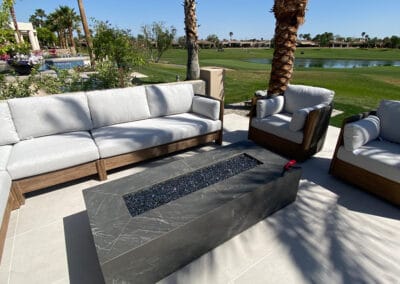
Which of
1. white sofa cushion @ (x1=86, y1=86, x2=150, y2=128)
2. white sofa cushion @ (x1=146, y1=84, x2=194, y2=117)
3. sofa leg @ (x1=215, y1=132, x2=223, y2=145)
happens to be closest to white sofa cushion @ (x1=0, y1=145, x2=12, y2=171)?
white sofa cushion @ (x1=86, y1=86, x2=150, y2=128)

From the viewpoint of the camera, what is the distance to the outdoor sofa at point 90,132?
8.11 ft

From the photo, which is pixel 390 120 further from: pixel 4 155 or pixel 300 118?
pixel 4 155

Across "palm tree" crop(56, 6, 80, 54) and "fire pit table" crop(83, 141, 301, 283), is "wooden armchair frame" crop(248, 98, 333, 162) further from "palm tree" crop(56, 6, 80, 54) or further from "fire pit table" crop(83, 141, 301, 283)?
"palm tree" crop(56, 6, 80, 54)

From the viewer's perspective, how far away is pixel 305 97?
3.75 metres

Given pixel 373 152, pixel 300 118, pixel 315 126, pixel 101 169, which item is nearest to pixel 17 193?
pixel 101 169

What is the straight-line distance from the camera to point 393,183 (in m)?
2.37

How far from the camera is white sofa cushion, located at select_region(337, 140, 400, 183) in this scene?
2.36m

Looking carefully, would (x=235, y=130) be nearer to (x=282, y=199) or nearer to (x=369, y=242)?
(x=282, y=199)

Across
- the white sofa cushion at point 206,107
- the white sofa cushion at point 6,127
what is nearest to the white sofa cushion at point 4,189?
the white sofa cushion at point 6,127

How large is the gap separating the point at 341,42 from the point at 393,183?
3592 inches

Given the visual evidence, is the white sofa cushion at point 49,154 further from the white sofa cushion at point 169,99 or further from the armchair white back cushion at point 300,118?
the armchair white back cushion at point 300,118

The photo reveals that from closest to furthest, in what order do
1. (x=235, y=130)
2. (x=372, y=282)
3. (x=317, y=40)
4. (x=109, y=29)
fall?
1. (x=372, y=282)
2. (x=235, y=130)
3. (x=109, y=29)
4. (x=317, y=40)

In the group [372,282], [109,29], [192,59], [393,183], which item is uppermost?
[109,29]

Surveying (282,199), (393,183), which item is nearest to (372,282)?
(282,199)
